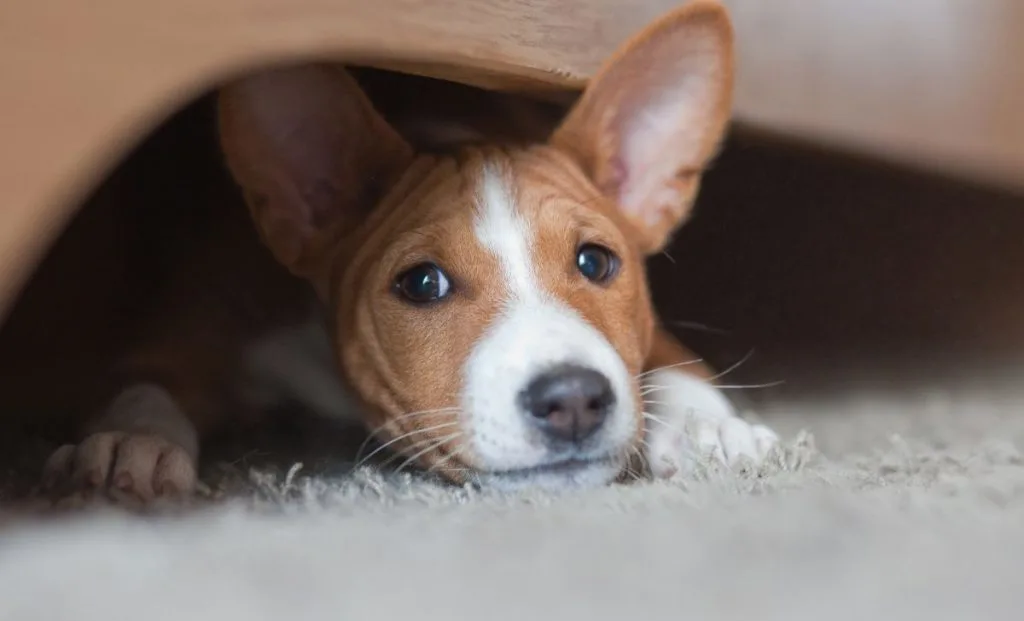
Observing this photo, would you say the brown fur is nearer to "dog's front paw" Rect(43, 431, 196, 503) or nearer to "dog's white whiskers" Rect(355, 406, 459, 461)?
"dog's white whiskers" Rect(355, 406, 459, 461)

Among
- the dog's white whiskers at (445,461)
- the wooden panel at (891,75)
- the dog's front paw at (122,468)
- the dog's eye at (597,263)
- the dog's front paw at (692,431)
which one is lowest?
the dog's front paw at (122,468)

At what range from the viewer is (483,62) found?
139 cm

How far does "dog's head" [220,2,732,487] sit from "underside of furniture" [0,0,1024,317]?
98mm

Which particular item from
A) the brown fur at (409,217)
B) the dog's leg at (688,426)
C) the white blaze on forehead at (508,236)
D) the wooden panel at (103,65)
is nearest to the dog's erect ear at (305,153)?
the brown fur at (409,217)

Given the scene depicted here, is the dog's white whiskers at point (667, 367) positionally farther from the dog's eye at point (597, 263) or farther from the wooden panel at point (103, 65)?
the wooden panel at point (103, 65)


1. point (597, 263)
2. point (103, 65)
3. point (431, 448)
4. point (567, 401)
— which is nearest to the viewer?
point (103, 65)

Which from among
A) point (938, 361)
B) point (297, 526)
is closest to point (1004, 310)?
point (938, 361)

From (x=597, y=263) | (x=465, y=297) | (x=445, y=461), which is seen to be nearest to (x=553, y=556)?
(x=445, y=461)

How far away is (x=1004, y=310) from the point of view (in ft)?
7.64

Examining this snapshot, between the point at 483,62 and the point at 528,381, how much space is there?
44cm

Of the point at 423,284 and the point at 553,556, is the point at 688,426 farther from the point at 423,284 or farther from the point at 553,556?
the point at 553,556

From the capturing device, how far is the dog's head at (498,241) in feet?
4.47

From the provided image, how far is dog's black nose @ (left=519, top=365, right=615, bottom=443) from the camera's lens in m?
1.31

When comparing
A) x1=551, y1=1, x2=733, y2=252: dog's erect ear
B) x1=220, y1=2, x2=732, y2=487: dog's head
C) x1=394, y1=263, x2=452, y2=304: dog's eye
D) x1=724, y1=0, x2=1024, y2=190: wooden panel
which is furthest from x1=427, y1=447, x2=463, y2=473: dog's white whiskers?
x1=724, y1=0, x2=1024, y2=190: wooden panel
